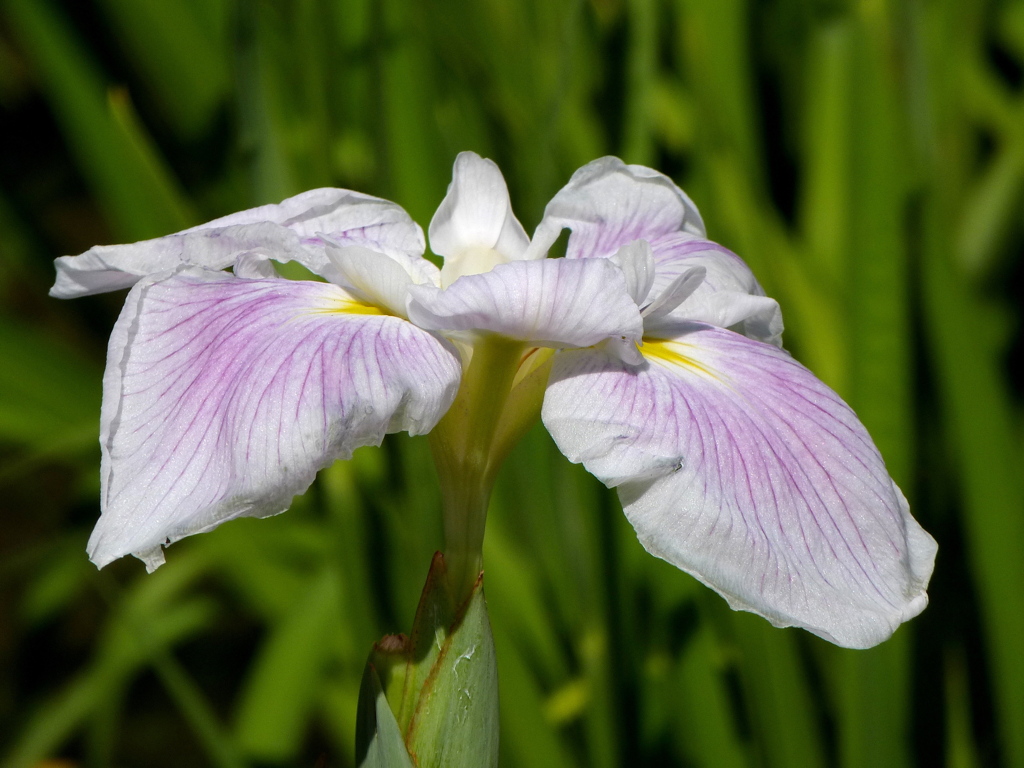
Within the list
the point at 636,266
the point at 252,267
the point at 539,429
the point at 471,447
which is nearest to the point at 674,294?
the point at 636,266

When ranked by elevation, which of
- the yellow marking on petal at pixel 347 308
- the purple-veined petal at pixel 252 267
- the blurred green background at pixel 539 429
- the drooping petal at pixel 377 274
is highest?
the drooping petal at pixel 377 274

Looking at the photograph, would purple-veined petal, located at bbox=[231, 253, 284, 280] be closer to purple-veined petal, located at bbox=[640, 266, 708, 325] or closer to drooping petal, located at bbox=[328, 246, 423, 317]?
drooping petal, located at bbox=[328, 246, 423, 317]

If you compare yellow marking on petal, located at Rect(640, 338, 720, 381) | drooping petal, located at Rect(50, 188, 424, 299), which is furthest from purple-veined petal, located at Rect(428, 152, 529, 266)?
yellow marking on petal, located at Rect(640, 338, 720, 381)

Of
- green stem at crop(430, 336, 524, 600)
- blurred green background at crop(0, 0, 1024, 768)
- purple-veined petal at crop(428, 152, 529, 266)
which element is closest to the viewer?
green stem at crop(430, 336, 524, 600)

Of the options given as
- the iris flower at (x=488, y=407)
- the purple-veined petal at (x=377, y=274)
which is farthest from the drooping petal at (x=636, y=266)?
the purple-veined petal at (x=377, y=274)

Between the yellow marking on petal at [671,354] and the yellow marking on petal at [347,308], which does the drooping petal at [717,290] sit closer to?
the yellow marking on petal at [671,354]

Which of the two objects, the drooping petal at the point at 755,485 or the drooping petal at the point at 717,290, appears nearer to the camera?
the drooping petal at the point at 755,485

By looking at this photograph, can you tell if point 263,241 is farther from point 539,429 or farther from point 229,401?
point 539,429
